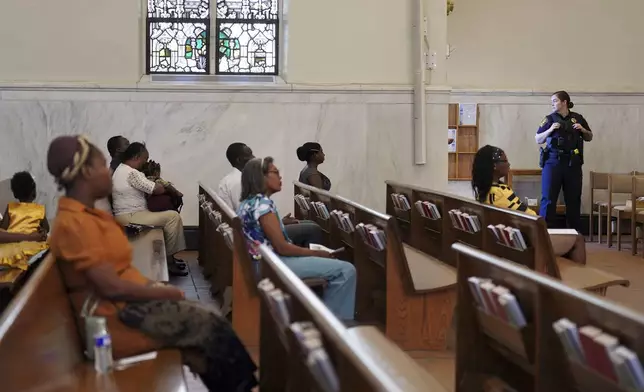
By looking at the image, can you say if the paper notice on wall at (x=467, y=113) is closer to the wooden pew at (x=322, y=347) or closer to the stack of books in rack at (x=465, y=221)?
the stack of books in rack at (x=465, y=221)

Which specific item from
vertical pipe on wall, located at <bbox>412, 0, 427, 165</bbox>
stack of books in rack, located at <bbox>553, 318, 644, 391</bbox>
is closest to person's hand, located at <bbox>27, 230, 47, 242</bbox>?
stack of books in rack, located at <bbox>553, 318, 644, 391</bbox>

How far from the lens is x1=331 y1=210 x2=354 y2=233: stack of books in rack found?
19.7 ft

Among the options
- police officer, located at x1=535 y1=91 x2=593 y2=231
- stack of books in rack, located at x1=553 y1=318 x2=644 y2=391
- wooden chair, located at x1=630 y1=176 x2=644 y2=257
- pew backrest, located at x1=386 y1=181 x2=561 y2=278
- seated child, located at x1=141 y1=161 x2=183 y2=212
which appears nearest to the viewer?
stack of books in rack, located at x1=553 y1=318 x2=644 y2=391

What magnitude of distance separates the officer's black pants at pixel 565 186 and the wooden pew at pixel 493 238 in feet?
10.7

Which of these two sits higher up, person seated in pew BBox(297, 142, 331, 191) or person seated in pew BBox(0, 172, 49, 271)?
person seated in pew BBox(297, 142, 331, 191)

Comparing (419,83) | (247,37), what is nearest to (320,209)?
(419,83)

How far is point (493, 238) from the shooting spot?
17.3ft

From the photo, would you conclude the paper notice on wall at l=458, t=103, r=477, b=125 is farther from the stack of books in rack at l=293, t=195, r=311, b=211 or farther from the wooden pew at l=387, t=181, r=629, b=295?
the wooden pew at l=387, t=181, r=629, b=295

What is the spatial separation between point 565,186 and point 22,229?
611cm

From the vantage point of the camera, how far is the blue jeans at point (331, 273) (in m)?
5.17

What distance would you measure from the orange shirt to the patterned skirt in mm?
56

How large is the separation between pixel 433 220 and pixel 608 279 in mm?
1558

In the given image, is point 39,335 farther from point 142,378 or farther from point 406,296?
point 406,296

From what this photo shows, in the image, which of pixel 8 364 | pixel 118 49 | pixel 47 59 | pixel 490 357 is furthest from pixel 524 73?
pixel 8 364
